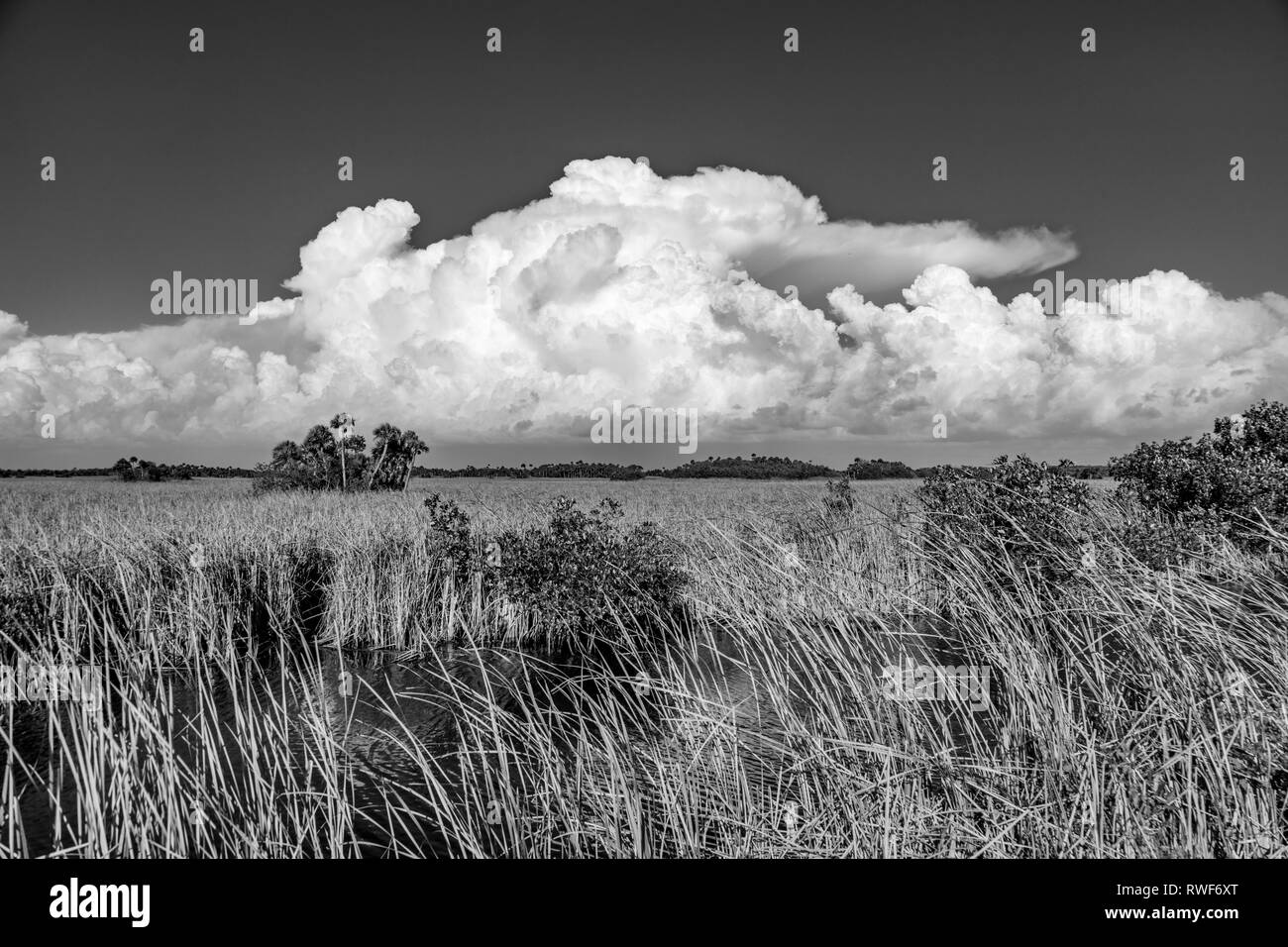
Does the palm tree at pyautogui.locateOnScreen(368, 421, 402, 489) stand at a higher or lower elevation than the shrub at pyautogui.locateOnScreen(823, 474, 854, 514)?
higher

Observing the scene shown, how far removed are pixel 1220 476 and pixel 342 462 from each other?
30.0 meters

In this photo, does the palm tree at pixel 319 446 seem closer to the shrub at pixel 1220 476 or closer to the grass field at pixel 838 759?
the grass field at pixel 838 759

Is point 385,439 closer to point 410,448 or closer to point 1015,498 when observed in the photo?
point 410,448

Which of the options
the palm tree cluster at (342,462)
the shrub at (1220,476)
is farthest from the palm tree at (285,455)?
the shrub at (1220,476)

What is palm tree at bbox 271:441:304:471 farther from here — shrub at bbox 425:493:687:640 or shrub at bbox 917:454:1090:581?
shrub at bbox 917:454:1090:581

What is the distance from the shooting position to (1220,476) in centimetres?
1115

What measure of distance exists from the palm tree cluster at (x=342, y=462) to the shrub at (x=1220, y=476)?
27.0 meters

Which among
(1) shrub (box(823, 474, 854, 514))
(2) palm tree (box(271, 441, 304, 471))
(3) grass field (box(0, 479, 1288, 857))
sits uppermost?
(2) palm tree (box(271, 441, 304, 471))

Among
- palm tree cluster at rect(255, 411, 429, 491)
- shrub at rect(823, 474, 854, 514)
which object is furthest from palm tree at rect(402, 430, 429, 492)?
shrub at rect(823, 474, 854, 514)

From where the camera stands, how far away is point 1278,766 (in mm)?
3094

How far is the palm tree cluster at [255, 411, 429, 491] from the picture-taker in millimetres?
30875

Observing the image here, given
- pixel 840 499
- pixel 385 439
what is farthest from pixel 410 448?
pixel 840 499

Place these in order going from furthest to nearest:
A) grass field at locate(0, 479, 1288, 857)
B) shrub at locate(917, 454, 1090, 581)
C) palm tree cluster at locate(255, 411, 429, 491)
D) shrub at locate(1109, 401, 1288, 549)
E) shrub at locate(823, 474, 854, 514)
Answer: palm tree cluster at locate(255, 411, 429, 491)
shrub at locate(823, 474, 854, 514)
shrub at locate(1109, 401, 1288, 549)
shrub at locate(917, 454, 1090, 581)
grass field at locate(0, 479, 1288, 857)

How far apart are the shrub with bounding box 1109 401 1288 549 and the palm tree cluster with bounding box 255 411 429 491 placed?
27.0 meters
